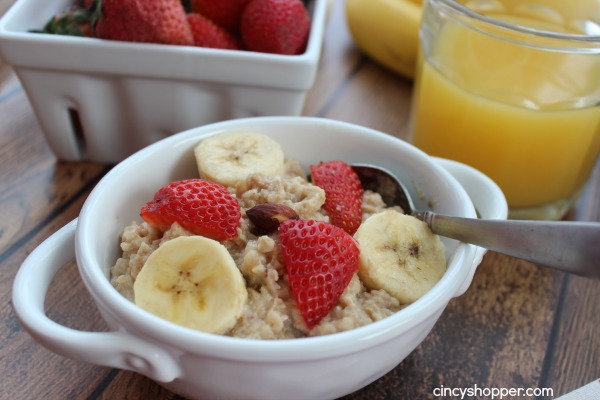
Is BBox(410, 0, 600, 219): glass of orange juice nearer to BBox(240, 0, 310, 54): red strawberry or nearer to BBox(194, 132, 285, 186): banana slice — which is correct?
BBox(240, 0, 310, 54): red strawberry

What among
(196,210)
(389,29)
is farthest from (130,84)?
(389,29)

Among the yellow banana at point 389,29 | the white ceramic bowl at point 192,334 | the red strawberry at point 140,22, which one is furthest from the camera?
the yellow banana at point 389,29

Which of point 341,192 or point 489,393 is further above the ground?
point 341,192

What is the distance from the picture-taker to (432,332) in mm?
953

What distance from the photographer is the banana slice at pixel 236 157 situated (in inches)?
35.5

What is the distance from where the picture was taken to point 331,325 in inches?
27.9

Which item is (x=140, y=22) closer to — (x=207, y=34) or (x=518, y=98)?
(x=207, y=34)

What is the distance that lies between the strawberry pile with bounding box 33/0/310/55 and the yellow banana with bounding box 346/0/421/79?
328mm

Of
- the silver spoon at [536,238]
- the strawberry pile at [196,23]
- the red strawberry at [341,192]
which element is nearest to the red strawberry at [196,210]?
the red strawberry at [341,192]

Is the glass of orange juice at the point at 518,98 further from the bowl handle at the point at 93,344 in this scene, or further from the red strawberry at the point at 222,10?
the bowl handle at the point at 93,344

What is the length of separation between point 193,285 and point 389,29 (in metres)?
0.97

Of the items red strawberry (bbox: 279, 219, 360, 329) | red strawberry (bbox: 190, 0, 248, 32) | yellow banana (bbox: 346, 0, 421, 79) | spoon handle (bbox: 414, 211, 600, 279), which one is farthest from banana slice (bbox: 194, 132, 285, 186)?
yellow banana (bbox: 346, 0, 421, 79)

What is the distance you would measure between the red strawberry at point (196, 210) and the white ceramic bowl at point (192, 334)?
78mm

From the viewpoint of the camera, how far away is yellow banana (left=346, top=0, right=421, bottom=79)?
1.45 meters
